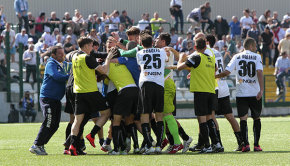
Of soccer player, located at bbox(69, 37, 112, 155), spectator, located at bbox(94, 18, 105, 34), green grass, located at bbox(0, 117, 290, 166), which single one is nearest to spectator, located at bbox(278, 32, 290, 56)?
spectator, located at bbox(94, 18, 105, 34)

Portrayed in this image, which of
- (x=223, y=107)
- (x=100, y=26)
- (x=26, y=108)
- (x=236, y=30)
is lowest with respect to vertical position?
(x=26, y=108)

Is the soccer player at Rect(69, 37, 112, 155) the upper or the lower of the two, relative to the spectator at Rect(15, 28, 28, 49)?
lower

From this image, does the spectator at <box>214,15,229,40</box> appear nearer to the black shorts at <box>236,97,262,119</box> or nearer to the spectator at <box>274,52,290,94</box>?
the spectator at <box>274,52,290,94</box>

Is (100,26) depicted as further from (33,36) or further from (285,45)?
(285,45)

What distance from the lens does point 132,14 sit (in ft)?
100

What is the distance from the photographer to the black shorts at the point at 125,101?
402 inches

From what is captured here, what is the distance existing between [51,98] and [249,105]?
3.56m

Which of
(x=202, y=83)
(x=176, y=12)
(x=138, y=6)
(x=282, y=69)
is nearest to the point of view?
(x=202, y=83)

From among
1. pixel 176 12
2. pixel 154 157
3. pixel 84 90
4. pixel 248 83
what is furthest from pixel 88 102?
pixel 176 12

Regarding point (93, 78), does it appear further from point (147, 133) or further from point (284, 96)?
point (284, 96)

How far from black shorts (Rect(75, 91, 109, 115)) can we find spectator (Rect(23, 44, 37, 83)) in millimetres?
13825

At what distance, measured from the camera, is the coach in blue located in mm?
10438

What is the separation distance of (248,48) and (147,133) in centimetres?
249

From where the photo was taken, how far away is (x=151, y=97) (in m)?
10.1
